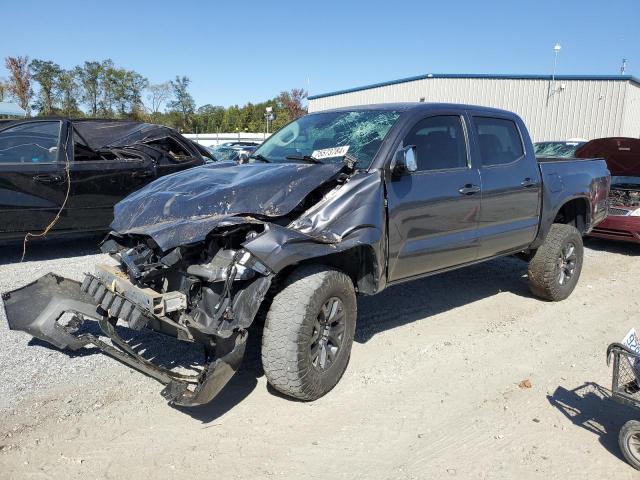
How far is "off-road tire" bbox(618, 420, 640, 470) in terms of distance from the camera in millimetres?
2840

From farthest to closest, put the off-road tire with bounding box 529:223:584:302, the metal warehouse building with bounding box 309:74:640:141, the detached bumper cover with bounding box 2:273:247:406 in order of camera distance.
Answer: the metal warehouse building with bounding box 309:74:640:141 → the off-road tire with bounding box 529:223:584:302 → the detached bumper cover with bounding box 2:273:247:406

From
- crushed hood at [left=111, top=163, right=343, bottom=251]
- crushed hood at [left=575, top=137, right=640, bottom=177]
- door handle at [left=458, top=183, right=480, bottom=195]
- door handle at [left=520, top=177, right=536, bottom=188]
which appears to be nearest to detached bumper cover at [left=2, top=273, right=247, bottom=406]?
crushed hood at [left=111, top=163, right=343, bottom=251]

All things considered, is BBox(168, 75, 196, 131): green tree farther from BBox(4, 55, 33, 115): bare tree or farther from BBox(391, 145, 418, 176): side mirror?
BBox(391, 145, 418, 176): side mirror

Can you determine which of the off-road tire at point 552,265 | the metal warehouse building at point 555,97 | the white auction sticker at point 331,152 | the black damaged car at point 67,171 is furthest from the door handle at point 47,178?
the metal warehouse building at point 555,97

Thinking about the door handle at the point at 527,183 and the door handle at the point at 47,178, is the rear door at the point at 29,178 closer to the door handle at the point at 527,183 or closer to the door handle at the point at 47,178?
the door handle at the point at 47,178

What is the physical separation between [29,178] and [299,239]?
4.49m

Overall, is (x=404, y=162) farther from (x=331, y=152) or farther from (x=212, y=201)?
(x=212, y=201)

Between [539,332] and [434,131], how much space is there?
2136 millimetres

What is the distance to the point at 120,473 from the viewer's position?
2703 millimetres

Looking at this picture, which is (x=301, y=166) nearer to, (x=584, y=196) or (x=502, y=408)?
(x=502, y=408)

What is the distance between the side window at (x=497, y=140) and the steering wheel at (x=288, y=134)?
1.65 m

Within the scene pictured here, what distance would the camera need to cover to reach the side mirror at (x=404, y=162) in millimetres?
3773

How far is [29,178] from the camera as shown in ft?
20.2

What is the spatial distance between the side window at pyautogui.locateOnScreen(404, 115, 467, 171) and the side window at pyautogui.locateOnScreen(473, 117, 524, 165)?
29 centimetres
